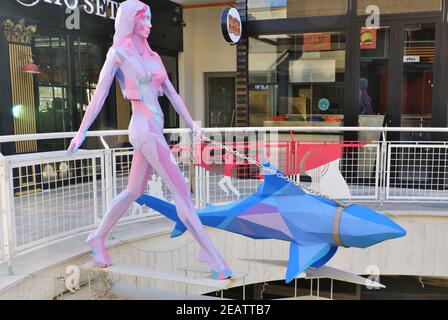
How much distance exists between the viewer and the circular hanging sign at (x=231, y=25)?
21.7ft

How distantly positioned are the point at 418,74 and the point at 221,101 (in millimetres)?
4657

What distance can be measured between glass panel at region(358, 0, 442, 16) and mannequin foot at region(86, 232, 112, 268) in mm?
5210

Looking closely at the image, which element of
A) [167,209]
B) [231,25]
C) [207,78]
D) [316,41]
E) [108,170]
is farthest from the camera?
[207,78]

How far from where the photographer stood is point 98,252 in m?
3.61

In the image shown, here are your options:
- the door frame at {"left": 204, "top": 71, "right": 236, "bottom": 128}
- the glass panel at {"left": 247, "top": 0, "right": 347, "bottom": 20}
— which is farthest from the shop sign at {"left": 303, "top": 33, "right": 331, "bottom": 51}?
the door frame at {"left": 204, "top": 71, "right": 236, "bottom": 128}

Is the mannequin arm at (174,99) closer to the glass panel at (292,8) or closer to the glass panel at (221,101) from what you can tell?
the glass panel at (292,8)

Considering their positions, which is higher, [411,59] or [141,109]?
[411,59]

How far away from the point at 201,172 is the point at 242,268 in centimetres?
118

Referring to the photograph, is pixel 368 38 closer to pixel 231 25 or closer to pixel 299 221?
pixel 231 25

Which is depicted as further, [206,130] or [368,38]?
[368,38]

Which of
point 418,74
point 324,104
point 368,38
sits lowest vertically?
point 324,104

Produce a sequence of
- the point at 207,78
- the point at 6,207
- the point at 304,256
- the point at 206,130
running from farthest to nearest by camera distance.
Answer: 1. the point at 207,78
2. the point at 206,130
3. the point at 6,207
4. the point at 304,256

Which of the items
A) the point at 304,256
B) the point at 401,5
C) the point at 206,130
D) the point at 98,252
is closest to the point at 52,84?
the point at 206,130

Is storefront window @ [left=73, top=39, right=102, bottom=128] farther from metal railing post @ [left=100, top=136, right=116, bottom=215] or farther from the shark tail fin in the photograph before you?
the shark tail fin
